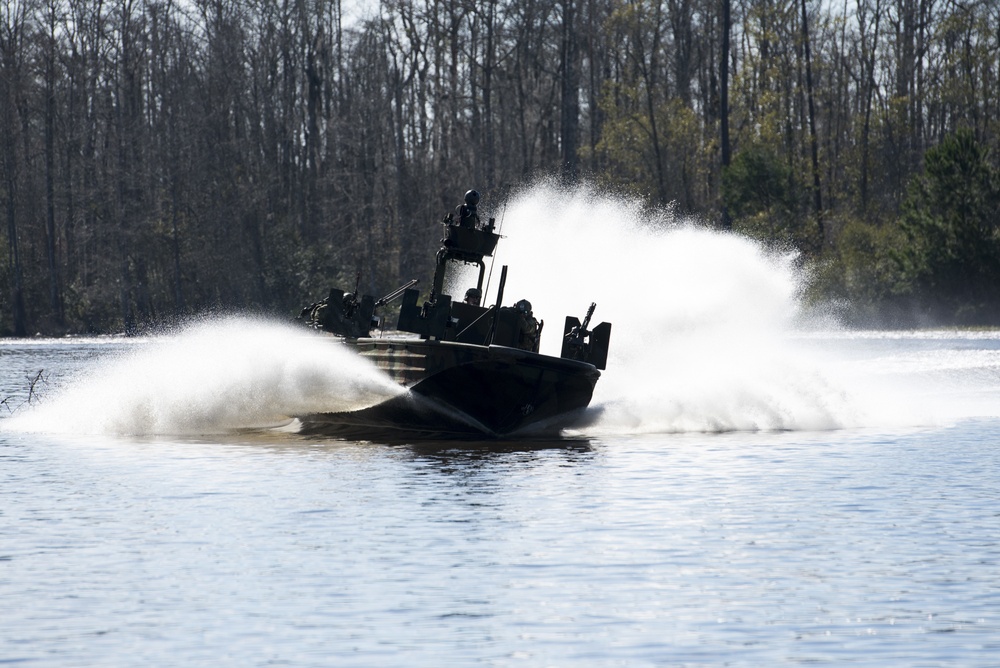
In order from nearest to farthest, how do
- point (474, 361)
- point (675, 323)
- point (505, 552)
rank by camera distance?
point (505, 552), point (474, 361), point (675, 323)

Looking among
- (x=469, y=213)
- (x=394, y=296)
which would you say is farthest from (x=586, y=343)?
(x=394, y=296)

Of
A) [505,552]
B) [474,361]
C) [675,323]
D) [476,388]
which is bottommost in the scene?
[505,552]

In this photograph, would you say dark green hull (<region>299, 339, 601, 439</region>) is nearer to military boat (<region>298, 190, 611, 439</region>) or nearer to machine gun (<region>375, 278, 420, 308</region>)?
military boat (<region>298, 190, 611, 439</region>)

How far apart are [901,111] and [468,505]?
68359 millimetres

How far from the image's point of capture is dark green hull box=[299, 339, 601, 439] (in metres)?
23.0

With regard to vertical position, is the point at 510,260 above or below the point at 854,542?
above

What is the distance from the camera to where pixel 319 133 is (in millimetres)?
83438

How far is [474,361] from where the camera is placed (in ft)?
75.1

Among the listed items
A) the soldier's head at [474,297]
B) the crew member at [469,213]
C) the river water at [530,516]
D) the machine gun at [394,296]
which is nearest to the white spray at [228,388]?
the river water at [530,516]

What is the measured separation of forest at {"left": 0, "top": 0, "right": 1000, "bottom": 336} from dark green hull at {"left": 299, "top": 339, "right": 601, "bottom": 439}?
4580 centimetres

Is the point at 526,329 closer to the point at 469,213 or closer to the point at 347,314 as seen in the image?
the point at 469,213

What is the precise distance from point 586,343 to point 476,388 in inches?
83.7

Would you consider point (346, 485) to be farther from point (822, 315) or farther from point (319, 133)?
point (319, 133)

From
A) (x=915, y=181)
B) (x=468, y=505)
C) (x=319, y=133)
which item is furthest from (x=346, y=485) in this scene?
(x=319, y=133)
